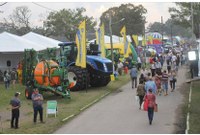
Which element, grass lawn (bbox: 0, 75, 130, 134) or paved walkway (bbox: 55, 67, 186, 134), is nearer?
paved walkway (bbox: 55, 67, 186, 134)

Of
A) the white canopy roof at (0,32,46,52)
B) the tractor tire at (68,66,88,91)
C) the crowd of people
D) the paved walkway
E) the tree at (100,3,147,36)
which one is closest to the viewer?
the paved walkway

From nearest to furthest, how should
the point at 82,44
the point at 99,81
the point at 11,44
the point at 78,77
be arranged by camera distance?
the point at 82,44 → the point at 78,77 → the point at 99,81 → the point at 11,44

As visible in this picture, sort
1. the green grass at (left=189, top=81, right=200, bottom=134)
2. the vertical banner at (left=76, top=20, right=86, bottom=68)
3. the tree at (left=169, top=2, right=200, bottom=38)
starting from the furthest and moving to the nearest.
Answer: the tree at (left=169, top=2, right=200, bottom=38) → the vertical banner at (left=76, top=20, right=86, bottom=68) → the green grass at (left=189, top=81, right=200, bottom=134)

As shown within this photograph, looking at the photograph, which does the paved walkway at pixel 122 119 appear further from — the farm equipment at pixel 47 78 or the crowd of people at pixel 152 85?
the farm equipment at pixel 47 78

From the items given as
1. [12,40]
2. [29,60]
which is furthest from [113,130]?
[12,40]

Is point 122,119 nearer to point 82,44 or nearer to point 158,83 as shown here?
point 158,83

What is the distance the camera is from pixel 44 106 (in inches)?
829

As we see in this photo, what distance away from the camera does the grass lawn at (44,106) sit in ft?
50.5

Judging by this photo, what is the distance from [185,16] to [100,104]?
5180cm

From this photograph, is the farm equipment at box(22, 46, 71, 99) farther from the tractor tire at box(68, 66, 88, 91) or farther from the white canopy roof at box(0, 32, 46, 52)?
the white canopy roof at box(0, 32, 46, 52)

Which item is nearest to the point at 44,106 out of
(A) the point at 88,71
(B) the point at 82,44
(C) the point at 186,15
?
(B) the point at 82,44

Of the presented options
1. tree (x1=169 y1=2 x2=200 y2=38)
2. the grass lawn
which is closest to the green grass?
the grass lawn

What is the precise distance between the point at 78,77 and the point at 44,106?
5.46m

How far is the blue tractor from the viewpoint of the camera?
26.4 metres
